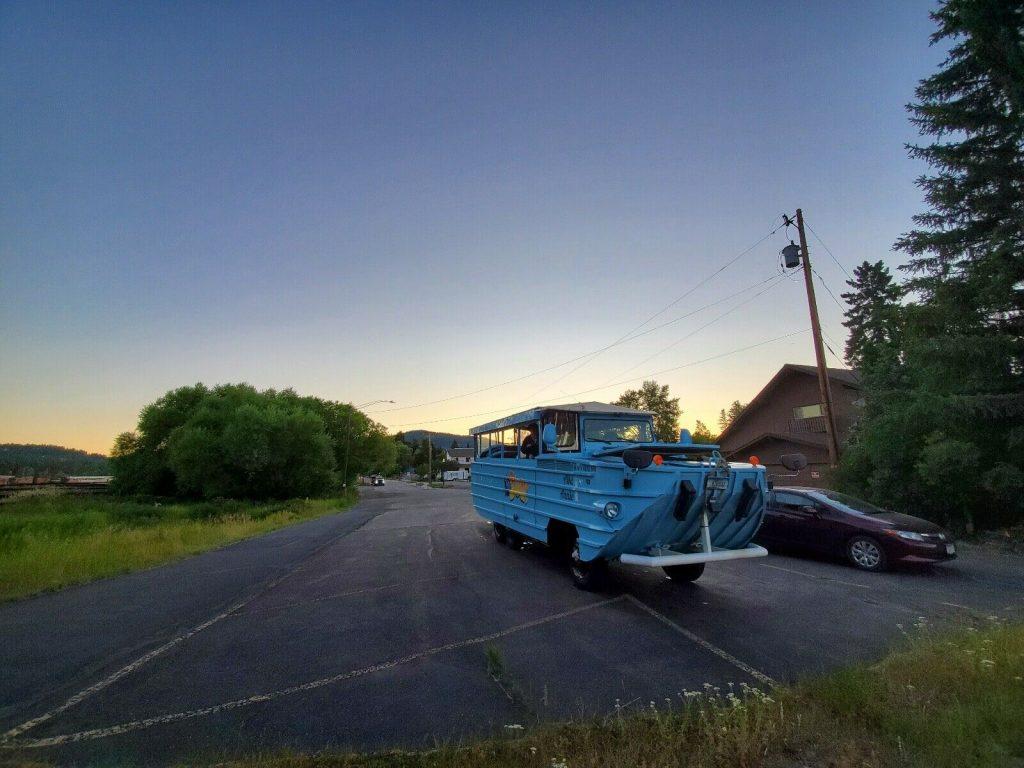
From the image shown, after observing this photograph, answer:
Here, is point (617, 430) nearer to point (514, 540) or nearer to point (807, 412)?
point (514, 540)

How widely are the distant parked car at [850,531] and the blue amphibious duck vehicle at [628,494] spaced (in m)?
1.59

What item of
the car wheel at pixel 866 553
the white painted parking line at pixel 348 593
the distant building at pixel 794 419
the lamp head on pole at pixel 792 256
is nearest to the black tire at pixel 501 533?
the white painted parking line at pixel 348 593

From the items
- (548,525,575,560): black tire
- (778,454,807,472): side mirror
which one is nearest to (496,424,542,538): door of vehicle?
(548,525,575,560): black tire

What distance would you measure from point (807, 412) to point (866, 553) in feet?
66.2

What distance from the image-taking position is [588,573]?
7562 millimetres

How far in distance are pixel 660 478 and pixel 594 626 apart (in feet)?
6.51

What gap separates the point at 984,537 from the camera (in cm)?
1229

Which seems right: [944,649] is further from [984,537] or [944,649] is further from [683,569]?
[984,537]

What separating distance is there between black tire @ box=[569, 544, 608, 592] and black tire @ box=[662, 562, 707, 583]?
4.73 feet

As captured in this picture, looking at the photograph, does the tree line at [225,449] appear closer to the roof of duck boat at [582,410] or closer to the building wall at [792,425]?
the building wall at [792,425]

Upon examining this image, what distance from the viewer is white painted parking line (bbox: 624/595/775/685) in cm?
452

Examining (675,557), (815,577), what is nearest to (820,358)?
(815,577)

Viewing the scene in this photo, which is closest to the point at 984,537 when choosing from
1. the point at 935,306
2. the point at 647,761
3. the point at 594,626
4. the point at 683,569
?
the point at 935,306

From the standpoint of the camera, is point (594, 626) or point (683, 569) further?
point (683, 569)
